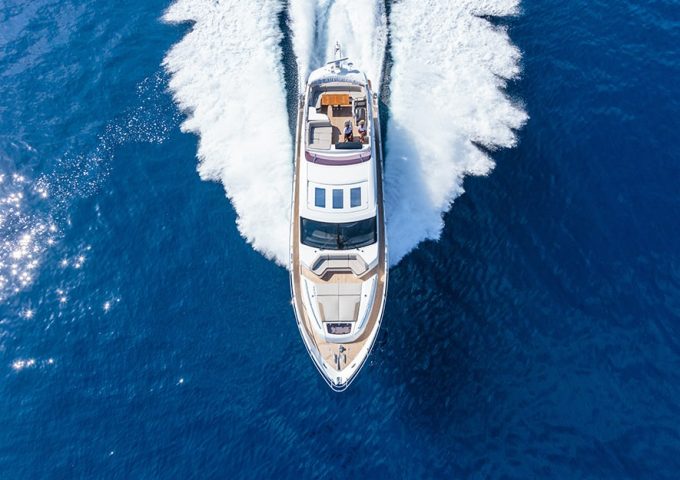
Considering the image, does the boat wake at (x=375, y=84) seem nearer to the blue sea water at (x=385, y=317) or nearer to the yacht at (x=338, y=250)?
the blue sea water at (x=385, y=317)

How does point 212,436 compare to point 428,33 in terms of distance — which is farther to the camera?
point 428,33

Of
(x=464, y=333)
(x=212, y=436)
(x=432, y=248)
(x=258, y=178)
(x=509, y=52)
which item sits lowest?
(x=212, y=436)

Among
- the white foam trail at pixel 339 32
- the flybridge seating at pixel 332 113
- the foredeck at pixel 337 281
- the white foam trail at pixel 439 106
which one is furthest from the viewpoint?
the white foam trail at pixel 339 32

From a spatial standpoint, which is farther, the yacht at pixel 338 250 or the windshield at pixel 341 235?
the windshield at pixel 341 235

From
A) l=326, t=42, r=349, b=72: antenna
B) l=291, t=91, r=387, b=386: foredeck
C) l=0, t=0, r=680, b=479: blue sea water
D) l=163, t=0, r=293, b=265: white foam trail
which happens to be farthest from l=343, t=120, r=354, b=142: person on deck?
l=0, t=0, r=680, b=479: blue sea water

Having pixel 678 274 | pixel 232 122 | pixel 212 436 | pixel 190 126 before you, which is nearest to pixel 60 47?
pixel 190 126

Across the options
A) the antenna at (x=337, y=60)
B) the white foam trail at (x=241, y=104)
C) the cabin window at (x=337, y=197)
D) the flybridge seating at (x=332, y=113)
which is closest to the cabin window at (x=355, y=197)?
the cabin window at (x=337, y=197)

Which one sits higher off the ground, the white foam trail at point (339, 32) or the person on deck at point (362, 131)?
the white foam trail at point (339, 32)

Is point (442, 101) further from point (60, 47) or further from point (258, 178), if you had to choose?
point (60, 47)
